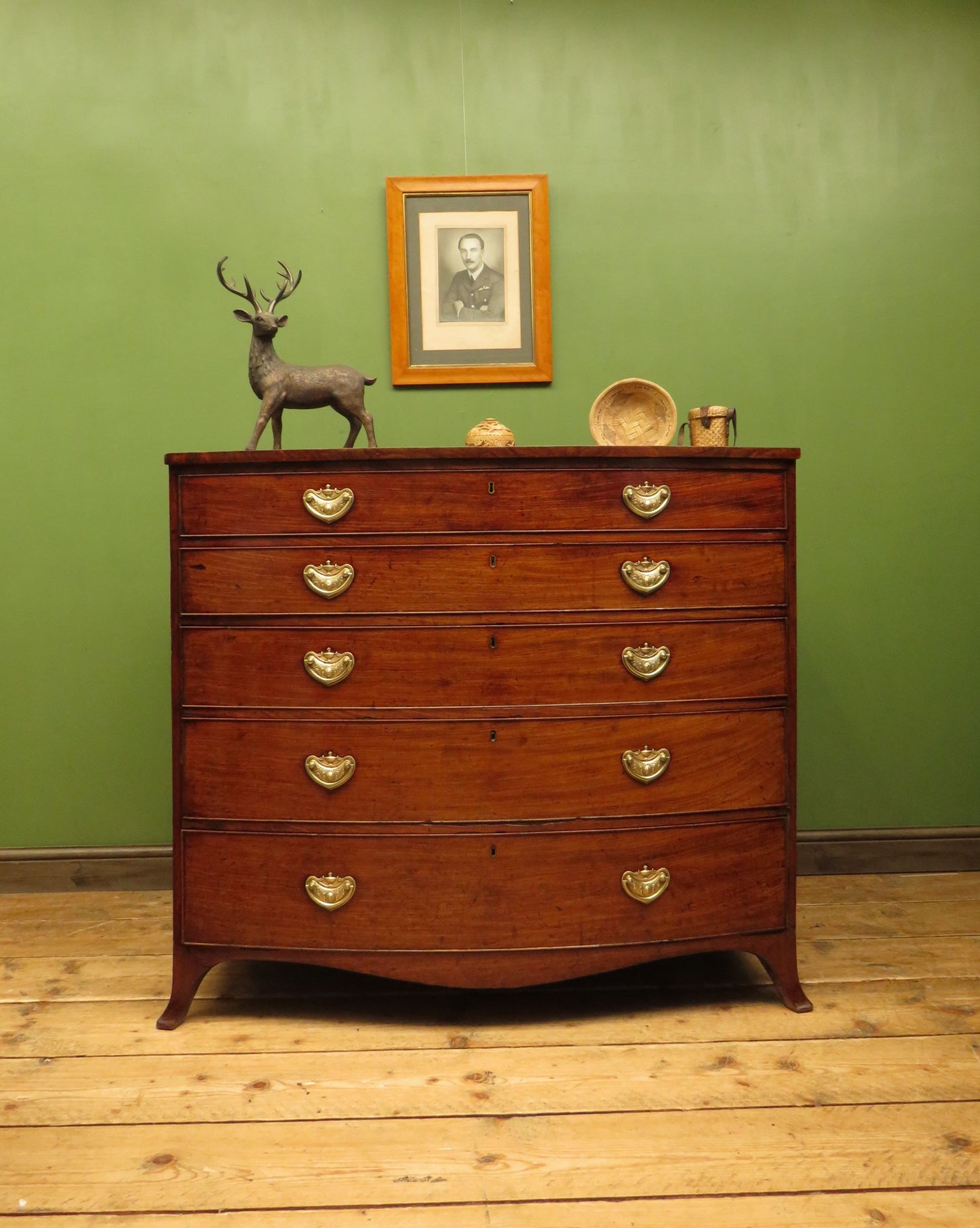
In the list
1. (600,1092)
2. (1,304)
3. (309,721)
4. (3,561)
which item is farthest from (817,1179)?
(1,304)

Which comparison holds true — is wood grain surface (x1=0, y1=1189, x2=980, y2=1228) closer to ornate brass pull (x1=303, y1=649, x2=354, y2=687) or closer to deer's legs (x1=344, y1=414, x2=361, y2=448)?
ornate brass pull (x1=303, y1=649, x2=354, y2=687)

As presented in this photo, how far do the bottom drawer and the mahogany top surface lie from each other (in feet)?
2.42

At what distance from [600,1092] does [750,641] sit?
35.0 inches

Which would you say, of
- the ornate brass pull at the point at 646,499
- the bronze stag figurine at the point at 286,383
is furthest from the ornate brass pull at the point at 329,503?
the ornate brass pull at the point at 646,499

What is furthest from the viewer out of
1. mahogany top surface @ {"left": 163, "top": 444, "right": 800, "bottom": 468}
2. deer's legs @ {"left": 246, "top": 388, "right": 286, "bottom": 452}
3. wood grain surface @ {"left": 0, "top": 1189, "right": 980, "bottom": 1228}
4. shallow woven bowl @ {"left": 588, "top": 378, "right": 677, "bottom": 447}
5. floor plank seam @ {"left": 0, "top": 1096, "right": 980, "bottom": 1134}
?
shallow woven bowl @ {"left": 588, "top": 378, "right": 677, "bottom": 447}

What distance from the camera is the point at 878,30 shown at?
8.35 ft

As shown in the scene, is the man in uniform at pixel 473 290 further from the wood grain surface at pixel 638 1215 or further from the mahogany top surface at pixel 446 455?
the wood grain surface at pixel 638 1215

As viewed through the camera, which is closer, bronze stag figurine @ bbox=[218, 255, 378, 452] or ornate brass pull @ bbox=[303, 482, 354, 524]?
ornate brass pull @ bbox=[303, 482, 354, 524]

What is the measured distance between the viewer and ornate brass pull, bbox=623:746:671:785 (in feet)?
5.92

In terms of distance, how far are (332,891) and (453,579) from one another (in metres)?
0.66

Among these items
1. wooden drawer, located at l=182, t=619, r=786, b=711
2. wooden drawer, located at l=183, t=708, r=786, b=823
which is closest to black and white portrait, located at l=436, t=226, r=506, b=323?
wooden drawer, located at l=182, t=619, r=786, b=711

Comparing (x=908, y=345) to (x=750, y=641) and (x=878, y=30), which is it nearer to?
(x=878, y=30)

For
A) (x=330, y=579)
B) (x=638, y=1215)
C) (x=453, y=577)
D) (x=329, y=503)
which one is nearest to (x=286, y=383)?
(x=329, y=503)

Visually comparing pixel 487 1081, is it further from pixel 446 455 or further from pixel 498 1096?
pixel 446 455
